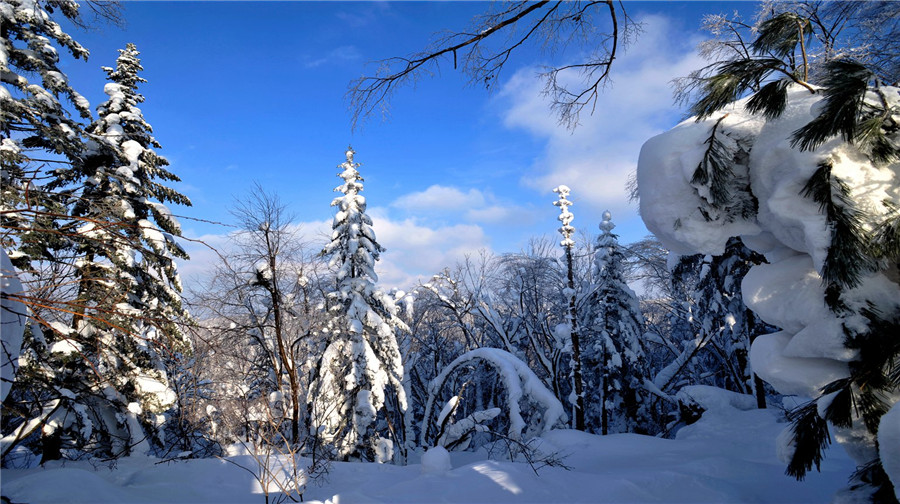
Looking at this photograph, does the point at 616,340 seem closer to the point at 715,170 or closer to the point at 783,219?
the point at 783,219

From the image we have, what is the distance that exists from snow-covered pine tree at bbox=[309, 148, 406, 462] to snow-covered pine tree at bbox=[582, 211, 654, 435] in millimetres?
8042

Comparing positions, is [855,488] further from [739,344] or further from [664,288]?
[664,288]

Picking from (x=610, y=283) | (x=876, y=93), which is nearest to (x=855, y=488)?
(x=876, y=93)

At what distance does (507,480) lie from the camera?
21.7ft

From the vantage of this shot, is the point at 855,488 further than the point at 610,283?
No

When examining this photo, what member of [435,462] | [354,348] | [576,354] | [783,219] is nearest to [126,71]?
[354,348]

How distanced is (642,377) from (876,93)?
15850mm

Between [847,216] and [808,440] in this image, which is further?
[808,440]

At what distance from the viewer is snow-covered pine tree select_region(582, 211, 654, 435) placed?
1644 cm

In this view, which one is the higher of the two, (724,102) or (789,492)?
(724,102)

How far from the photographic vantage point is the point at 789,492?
237 inches

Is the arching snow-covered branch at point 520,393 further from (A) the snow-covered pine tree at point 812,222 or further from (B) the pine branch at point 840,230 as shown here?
(B) the pine branch at point 840,230

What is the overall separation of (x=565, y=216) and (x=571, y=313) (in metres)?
3.87

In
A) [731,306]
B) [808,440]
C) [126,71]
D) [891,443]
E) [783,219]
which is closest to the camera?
[891,443]
